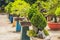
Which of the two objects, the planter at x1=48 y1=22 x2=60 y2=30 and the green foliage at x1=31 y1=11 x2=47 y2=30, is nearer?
the green foliage at x1=31 y1=11 x2=47 y2=30

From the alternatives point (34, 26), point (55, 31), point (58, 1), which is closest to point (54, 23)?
point (55, 31)

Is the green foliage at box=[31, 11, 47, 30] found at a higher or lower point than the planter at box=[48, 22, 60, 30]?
higher

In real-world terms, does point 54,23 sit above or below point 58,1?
below

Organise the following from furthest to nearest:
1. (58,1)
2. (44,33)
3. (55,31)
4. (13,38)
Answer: (55,31)
(13,38)
(58,1)
(44,33)

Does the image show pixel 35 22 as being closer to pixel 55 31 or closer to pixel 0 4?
pixel 55 31

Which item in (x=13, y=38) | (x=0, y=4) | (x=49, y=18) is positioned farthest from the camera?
(x=0, y=4)

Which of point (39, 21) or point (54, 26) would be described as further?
point (54, 26)

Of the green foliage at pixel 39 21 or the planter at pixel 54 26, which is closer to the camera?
the green foliage at pixel 39 21

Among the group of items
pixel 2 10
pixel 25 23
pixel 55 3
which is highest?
pixel 55 3

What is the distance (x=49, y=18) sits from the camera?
637 inches

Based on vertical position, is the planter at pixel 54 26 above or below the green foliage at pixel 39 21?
below

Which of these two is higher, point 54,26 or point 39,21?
point 39,21

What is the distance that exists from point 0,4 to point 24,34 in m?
22.8

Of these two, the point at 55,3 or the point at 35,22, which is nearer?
the point at 35,22
